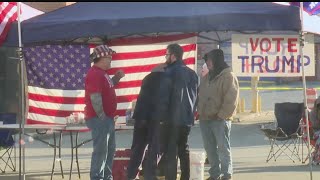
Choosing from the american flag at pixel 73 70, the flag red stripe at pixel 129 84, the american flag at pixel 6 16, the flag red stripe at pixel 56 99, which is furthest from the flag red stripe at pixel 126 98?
the american flag at pixel 6 16

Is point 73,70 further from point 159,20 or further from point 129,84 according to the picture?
point 159,20

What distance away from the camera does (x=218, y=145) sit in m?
8.55

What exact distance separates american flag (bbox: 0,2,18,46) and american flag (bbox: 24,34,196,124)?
1888mm

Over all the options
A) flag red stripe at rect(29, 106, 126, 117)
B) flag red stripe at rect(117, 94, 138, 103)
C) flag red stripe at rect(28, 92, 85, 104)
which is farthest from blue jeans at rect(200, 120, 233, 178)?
flag red stripe at rect(28, 92, 85, 104)

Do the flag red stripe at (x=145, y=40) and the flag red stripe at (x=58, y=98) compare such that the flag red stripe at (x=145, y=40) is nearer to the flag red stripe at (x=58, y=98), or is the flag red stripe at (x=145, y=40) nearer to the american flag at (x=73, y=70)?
the american flag at (x=73, y=70)

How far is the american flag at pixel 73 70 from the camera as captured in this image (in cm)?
1056

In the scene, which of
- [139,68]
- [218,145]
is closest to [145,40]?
[139,68]

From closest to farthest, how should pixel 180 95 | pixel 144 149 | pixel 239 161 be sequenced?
pixel 180 95 → pixel 144 149 → pixel 239 161

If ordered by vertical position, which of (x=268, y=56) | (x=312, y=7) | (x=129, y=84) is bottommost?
(x=129, y=84)

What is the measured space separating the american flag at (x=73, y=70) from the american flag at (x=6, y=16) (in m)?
1.89

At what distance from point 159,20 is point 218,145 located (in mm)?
1860

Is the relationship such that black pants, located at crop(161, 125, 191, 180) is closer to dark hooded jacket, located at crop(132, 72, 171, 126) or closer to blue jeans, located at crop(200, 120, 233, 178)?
dark hooded jacket, located at crop(132, 72, 171, 126)

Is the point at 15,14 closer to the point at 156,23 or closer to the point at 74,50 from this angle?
the point at 156,23

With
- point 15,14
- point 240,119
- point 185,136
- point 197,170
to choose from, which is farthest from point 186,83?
point 240,119
